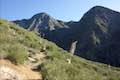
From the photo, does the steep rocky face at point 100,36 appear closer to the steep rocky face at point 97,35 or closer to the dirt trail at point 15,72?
the steep rocky face at point 97,35

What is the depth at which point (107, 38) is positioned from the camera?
15775 centimetres

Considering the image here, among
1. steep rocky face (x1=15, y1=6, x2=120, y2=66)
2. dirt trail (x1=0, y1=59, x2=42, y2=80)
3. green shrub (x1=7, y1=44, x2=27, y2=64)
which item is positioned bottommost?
steep rocky face (x1=15, y1=6, x2=120, y2=66)

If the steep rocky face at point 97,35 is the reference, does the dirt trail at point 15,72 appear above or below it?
above

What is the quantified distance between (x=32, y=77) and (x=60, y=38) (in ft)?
582

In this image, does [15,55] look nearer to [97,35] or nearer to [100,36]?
[100,36]

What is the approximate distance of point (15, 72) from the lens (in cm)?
1302

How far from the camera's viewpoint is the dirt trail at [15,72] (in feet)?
41.2

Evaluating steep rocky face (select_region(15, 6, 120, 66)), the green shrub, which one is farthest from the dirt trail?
steep rocky face (select_region(15, 6, 120, 66))

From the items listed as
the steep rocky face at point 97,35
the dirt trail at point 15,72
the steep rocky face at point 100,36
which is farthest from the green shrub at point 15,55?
the steep rocky face at point 100,36

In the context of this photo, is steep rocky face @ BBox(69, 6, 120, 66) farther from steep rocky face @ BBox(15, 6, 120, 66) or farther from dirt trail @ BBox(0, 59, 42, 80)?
dirt trail @ BBox(0, 59, 42, 80)

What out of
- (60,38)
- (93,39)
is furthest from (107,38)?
(60,38)

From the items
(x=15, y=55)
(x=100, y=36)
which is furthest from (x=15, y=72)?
(x=100, y=36)

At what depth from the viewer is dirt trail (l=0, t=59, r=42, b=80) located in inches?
495

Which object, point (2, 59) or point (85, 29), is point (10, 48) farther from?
point (85, 29)
